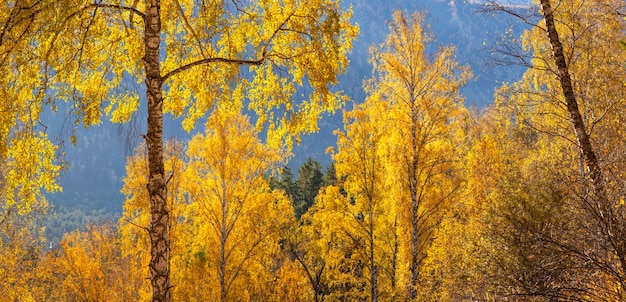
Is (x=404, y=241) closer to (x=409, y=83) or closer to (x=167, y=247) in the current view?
(x=409, y=83)

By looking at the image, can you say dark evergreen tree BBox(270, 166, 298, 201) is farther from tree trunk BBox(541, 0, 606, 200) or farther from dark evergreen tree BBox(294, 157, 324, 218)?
tree trunk BBox(541, 0, 606, 200)

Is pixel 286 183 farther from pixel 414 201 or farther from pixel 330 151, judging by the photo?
pixel 414 201

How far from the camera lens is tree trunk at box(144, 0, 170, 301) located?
4.67 m

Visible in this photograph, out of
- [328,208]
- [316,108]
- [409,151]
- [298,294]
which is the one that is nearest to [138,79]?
[316,108]

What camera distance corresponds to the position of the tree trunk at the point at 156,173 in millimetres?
4672

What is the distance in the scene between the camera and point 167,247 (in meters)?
4.83

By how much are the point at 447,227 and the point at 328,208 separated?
376 cm

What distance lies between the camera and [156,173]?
4.84 meters

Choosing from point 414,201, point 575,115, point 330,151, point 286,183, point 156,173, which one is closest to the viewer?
point 156,173

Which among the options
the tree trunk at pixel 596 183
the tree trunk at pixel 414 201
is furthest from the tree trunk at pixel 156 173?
the tree trunk at pixel 414 201

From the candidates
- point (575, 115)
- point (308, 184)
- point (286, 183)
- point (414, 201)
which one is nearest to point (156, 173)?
point (575, 115)

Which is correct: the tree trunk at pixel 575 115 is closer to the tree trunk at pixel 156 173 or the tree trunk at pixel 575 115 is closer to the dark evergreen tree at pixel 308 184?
the tree trunk at pixel 156 173

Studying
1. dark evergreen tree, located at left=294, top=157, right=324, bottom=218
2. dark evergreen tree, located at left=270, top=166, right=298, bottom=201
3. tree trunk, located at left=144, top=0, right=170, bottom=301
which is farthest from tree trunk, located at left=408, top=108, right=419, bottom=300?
dark evergreen tree, located at left=270, top=166, right=298, bottom=201

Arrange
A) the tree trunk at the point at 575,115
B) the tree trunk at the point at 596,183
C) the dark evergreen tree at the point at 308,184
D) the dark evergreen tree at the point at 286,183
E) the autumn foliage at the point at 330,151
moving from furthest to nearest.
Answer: the dark evergreen tree at the point at 286,183
the dark evergreen tree at the point at 308,184
the tree trunk at the point at 575,115
the autumn foliage at the point at 330,151
the tree trunk at the point at 596,183
